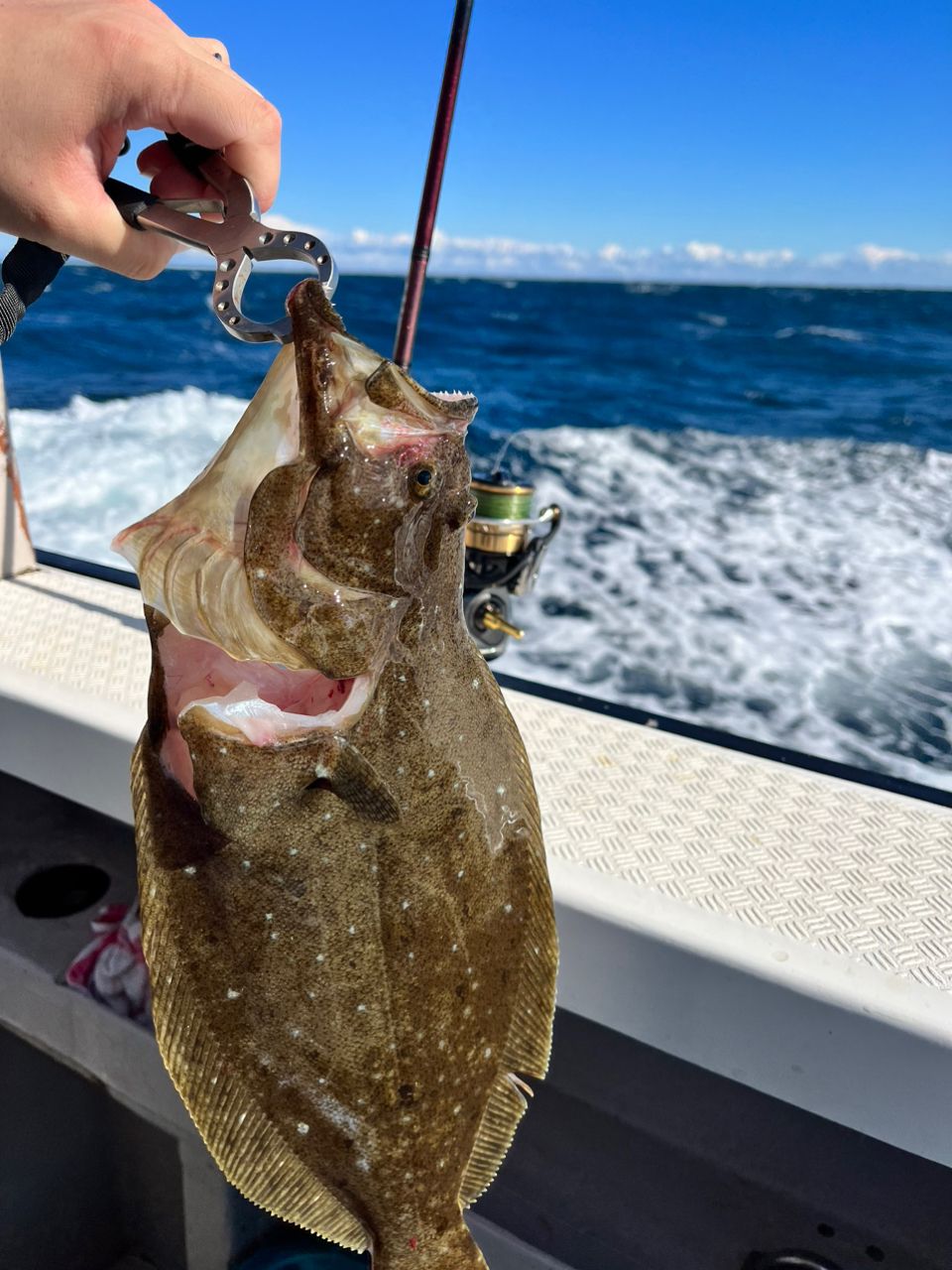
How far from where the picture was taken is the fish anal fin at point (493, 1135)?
152 cm

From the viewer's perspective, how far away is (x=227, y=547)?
3.85 ft

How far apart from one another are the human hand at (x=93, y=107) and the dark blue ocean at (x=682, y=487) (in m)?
5.15

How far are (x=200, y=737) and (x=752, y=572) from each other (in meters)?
7.87

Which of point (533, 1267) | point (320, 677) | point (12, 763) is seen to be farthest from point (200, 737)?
point (12, 763)

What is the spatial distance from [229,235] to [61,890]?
2367 millimetres

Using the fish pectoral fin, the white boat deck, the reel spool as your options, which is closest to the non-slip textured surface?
the white boat deck

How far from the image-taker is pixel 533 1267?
1985 millimetres

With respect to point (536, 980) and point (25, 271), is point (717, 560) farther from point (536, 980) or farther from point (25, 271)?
point (25, 271)

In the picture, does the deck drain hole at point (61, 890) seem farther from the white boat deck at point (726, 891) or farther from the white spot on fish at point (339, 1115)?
the white spot on fish at point (339, 1115)

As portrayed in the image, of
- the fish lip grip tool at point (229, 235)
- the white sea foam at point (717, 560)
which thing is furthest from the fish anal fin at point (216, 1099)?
the white sea foam at point (717, 560)

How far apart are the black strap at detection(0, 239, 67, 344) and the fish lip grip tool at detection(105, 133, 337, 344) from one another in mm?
256

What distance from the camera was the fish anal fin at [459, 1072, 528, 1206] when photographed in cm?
152

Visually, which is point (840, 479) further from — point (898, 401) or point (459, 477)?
point (459, 477)

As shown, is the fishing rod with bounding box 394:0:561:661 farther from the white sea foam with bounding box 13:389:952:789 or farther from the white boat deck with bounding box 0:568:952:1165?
the white sea foam with bounding box 13:389:952:789
